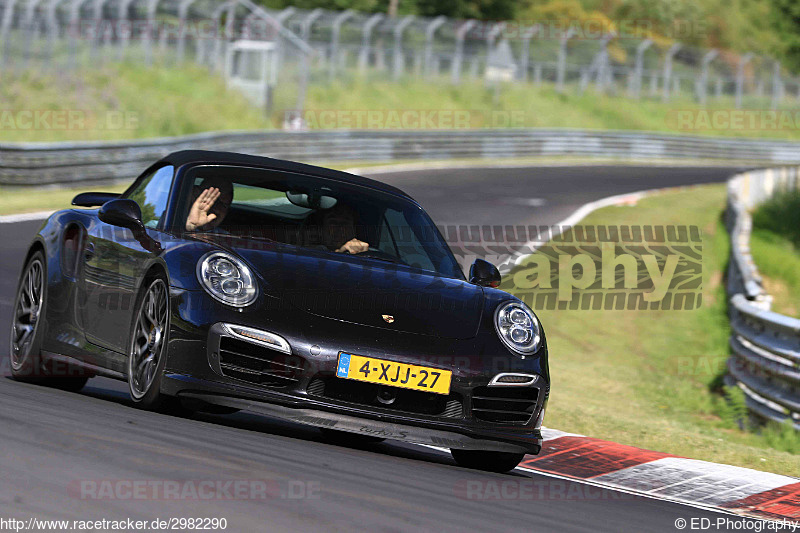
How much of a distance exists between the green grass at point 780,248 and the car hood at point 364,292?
10.2 m

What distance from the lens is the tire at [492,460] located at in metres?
5.84

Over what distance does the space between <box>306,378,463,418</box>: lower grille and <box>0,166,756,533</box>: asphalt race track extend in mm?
250

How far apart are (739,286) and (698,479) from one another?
310 inches

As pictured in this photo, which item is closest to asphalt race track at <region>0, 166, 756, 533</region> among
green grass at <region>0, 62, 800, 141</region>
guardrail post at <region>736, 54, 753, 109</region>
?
green grass at <region>0, 62, 800, 141</region>

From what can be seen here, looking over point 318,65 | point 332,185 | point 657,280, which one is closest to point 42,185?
point 657,280

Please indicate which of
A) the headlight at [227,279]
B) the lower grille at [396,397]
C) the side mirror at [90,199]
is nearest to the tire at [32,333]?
the side mirror at [90,199]

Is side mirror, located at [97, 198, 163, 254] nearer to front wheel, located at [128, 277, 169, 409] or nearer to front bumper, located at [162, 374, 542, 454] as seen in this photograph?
front wheel, located at [128, 277, 169, 409]

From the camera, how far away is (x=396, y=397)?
5.34m

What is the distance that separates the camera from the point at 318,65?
3747 centimetres

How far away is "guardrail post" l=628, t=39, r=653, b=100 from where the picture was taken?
46.3 meters

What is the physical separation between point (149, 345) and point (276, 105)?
30.6 meters

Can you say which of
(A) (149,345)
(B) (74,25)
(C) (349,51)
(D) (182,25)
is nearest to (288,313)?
(A) (149,345)

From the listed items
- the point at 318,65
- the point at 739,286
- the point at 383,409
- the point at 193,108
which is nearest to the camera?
the point at 383,409

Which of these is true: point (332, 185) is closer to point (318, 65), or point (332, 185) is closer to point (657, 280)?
point (657, 280)
